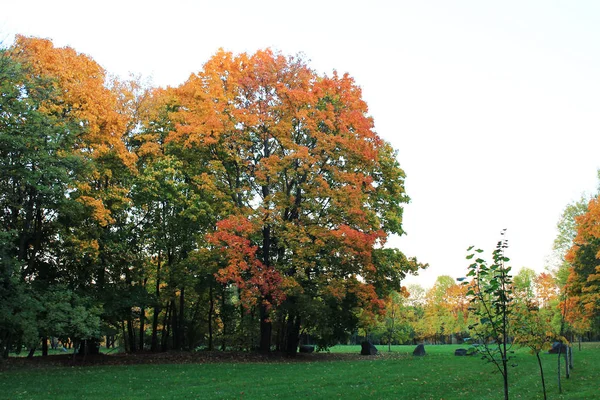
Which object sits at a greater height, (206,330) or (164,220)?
A: (164,220)

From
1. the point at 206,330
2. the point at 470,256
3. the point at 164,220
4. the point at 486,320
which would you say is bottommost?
the point at 206,330

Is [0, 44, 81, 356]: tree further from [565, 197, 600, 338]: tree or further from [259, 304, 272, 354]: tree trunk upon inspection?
[565, 197, 600, 338]: tree

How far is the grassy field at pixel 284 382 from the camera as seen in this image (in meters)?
14.2

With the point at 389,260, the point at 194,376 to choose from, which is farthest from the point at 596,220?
the point at 194,376

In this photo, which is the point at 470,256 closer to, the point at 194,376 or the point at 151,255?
the point at 194,376

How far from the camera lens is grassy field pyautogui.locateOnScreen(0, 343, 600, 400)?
14.2 metres

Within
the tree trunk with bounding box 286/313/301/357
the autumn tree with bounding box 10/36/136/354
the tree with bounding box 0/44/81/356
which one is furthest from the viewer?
the tree trunk with bounding box 286/313/301/357

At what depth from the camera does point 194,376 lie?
1875 centimetres

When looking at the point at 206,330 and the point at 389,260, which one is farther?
the point at 206,330

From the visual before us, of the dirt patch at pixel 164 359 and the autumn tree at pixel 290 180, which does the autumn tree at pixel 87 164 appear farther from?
the autumn tree at pixel 290 180

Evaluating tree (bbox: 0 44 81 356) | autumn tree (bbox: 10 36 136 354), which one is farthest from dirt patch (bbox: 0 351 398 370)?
autumn tree (bbox: 10 36 136 354)

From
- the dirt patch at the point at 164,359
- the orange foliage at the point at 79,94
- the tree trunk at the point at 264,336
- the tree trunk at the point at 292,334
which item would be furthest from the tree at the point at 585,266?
the orange foliage at the point at 79,94

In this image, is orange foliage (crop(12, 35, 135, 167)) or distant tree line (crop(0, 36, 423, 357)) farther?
distant tree line (crop(0, 36, 423, 357))

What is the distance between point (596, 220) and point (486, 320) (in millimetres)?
25027
